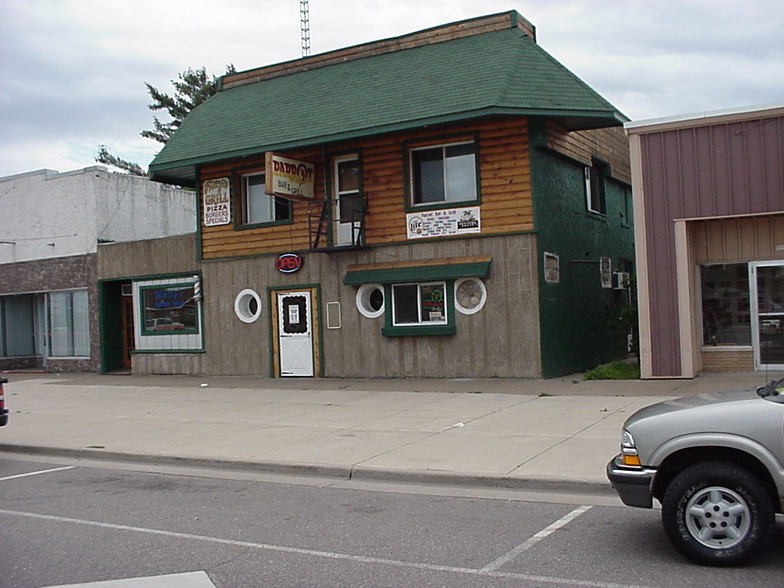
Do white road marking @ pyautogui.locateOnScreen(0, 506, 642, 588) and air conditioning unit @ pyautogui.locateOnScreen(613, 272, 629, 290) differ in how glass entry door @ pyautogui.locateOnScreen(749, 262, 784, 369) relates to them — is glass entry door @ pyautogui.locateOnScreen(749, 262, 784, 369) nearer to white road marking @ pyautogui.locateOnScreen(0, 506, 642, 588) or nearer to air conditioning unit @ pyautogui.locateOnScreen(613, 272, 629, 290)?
air conditioning unit @ pyautogui.locateOnScreen(613, 272, 629, 290)

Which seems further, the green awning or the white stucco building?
the white stucco building

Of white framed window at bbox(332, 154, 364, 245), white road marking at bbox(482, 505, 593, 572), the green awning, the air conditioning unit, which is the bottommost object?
white road marking at bbox(482, 505, 593, 572)

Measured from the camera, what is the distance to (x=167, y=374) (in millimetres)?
22797

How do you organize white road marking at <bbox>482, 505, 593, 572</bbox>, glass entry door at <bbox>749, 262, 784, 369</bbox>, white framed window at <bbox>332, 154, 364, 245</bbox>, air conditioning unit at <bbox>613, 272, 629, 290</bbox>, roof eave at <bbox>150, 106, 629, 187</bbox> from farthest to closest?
air conditioning unit at <bbox>613, 272, 629, 290</bbox>
white framed window at <bbox>332, 154, 364, 245</bbox>
roof eave at <bbox>150, 106, 629, 187</bbox>
glass entry door at <bbox>749, 262, 784, 369</bbox>
white road marking at <bbox>482, 505, 593, 572</bbox>

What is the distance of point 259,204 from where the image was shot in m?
21.2

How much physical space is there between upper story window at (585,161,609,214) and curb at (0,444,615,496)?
13.4m

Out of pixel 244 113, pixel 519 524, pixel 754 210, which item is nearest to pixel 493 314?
pixel 754 210

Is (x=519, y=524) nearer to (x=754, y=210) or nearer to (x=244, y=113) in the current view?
(x=754, y=210)

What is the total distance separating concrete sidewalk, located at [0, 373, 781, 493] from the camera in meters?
9.68

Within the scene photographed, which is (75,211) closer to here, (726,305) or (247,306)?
(247,306)

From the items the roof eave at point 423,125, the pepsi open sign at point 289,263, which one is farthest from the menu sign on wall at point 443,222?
the pepsi open sign at point 289,263

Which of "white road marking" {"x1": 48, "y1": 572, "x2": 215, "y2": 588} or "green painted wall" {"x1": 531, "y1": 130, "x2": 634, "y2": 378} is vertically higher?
"green painted wall" {"x1": 531, "y1": 130, "x2": 634, "y2": 378}

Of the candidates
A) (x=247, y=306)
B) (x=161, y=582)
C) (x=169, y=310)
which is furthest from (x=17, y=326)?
(x=161, y=582)

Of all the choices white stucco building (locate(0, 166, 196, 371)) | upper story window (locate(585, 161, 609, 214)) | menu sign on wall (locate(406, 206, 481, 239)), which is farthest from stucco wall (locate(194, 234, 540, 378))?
upper story window (locate(585, 161, 609, 214))
